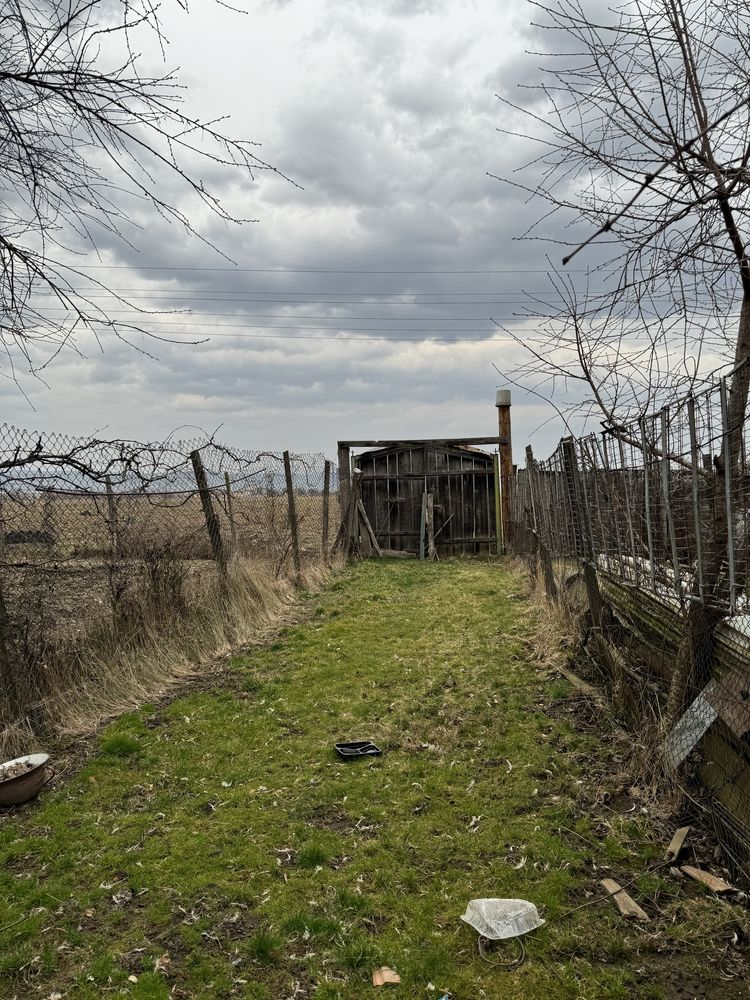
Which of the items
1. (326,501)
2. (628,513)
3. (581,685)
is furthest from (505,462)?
(628,513)

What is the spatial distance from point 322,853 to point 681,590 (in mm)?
2259

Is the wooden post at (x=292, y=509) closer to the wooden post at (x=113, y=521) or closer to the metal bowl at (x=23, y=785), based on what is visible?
the wooden post at (x=113, y=521)

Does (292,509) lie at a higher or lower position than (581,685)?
higher

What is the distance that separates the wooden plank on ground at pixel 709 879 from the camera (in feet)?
10.3

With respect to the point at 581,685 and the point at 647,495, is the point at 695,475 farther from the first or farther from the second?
the point at 581,685

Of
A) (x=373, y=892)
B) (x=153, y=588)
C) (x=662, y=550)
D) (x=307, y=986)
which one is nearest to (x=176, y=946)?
(x=307, y=986)

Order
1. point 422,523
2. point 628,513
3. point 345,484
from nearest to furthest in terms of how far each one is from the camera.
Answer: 1. point 628,513
2. point 345,484
3. point 422,523

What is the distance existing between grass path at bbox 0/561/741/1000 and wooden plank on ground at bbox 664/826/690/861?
123 mm

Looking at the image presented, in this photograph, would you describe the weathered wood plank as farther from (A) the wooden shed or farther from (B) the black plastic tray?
(B) the black plastic tray

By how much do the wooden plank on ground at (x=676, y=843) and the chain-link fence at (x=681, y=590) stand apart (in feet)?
0.58

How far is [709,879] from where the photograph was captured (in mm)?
3229

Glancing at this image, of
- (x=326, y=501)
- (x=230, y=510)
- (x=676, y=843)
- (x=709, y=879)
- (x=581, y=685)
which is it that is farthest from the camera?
(x=326, y=501)

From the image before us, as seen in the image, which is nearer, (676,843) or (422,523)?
(676,843)

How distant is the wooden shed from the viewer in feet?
52.7
